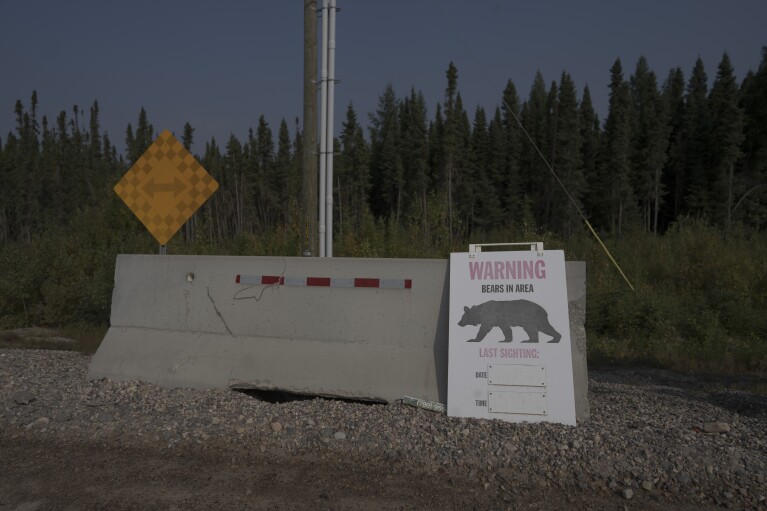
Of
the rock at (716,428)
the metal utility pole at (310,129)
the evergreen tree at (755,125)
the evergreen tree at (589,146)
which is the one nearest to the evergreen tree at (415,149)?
the evergreen tree at (589,146)

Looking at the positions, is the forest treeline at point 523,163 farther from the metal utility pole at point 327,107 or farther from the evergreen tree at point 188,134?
the metal utility pole at point 327,107

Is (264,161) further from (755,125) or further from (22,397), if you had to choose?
(22,397)

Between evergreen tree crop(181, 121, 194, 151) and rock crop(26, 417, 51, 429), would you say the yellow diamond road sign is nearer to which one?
rock crop(26, 417, 51, 429)

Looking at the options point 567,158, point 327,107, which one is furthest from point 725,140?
point 327,107

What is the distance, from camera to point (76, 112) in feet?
401

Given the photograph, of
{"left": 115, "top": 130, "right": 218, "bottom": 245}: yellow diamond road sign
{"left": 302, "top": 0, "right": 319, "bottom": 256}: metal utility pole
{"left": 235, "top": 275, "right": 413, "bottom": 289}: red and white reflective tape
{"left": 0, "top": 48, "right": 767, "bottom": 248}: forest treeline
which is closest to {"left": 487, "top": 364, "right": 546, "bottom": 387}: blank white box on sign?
{"left": 235, "top": 275, "right": 413, "bottom": 289}: red and white reflective tape

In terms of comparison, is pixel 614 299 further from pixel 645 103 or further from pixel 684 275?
pixel 645 103

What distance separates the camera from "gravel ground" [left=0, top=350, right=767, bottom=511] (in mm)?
3928

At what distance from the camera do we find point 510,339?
17.4 feet

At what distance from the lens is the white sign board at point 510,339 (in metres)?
5.07

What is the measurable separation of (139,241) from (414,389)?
13.6 m

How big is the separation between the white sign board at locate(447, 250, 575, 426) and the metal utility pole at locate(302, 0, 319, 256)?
3.21 meters

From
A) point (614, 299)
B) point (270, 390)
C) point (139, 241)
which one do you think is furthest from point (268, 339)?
point (139, 241)

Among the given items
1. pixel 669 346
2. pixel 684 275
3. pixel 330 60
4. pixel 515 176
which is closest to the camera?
pixel 330 60
